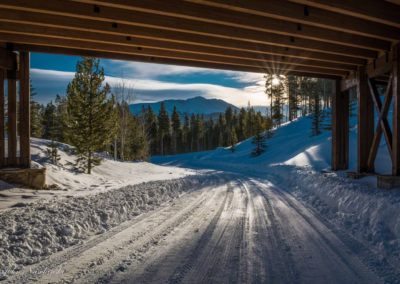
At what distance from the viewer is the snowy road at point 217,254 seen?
2.94 m

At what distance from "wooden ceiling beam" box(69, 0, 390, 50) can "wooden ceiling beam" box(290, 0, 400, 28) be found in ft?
3.26

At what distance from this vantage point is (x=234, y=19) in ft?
17.4

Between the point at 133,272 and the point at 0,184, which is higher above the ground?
the point at 0,184

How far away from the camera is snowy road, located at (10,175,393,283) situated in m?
2.94

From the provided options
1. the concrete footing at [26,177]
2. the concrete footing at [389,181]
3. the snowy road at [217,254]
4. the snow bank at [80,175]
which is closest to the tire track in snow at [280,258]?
the snowy road at [217,254]

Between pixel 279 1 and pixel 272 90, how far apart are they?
48192 mm

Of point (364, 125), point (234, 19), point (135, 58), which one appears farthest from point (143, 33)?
point (364, 125)

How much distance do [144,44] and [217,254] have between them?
238 inches

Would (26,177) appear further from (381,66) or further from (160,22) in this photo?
(381,66)

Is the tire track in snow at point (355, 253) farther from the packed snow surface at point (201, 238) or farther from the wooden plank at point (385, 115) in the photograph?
the wooden plank at point (385, 115)

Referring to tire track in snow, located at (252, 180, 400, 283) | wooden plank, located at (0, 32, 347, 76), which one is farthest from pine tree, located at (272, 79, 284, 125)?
tire track in snow, located at (252, 180, 400, 283)

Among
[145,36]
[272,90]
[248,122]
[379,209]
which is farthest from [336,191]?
[248,122]

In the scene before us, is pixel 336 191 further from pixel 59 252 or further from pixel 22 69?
pixel 22 69

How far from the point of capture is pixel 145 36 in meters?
5.99
